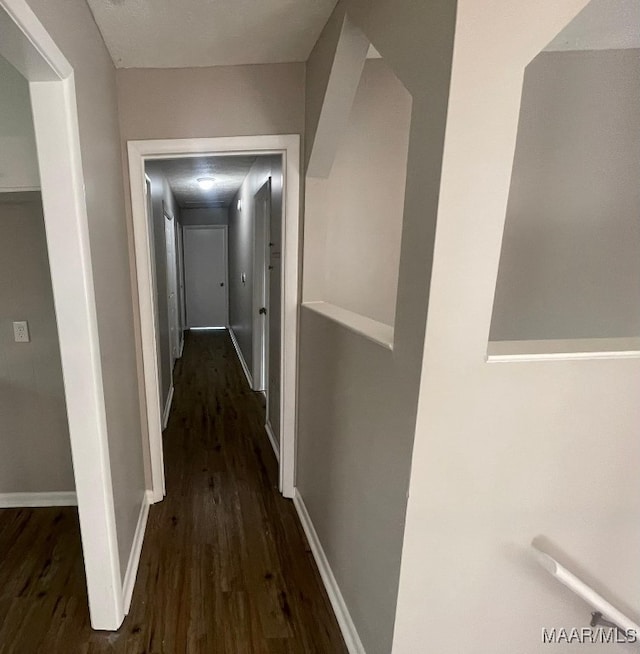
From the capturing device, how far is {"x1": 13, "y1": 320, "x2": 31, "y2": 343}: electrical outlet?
182cm

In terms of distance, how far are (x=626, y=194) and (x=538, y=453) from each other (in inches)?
65.8

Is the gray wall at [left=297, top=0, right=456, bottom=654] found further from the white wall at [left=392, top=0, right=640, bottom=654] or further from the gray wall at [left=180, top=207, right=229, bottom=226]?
the gray wall at [left=180, top=207, right=229, bottom=226]

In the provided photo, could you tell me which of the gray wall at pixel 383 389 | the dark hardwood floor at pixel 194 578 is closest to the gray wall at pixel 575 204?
the gray wall at pixel 383 389

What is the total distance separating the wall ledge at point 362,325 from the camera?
1.07 m

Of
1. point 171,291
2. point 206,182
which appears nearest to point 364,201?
point 206,182

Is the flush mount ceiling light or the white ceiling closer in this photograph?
the white ceiling

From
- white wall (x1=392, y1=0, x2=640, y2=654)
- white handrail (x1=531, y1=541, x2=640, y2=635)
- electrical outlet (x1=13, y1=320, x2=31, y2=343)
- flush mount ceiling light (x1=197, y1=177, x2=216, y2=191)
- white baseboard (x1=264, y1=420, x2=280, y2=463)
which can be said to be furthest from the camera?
flush mount ceiling light (x1=197, y1=177, x2=216, y2=191)

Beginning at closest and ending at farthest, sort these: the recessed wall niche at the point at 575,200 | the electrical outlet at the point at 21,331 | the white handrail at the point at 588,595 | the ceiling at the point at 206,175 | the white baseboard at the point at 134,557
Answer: the white handrail at the point at 588,595
the white baseboard at the point at 134,557
the recessed wall niche at the point at 575,200
the electrical outlet at the point at 21,331
the ceiling at the point at 206,175

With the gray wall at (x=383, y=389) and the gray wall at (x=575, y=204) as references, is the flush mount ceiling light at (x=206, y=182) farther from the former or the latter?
the gray wall at (x=575, y=204)

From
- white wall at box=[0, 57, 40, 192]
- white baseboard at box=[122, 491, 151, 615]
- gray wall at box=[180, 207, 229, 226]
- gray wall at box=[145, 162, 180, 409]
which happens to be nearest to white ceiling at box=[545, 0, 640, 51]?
white wall at box=[0, 57, 40, 192]

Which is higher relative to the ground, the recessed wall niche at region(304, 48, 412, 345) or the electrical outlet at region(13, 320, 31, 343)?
the recessed wall niche at region(304, 48, 412, 345)

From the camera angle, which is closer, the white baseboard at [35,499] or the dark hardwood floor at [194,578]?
the dark hardwood floor at [194,578]

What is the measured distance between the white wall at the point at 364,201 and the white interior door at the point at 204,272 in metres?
5.40

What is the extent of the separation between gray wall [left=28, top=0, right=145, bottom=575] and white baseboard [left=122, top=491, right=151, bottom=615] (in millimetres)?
55
